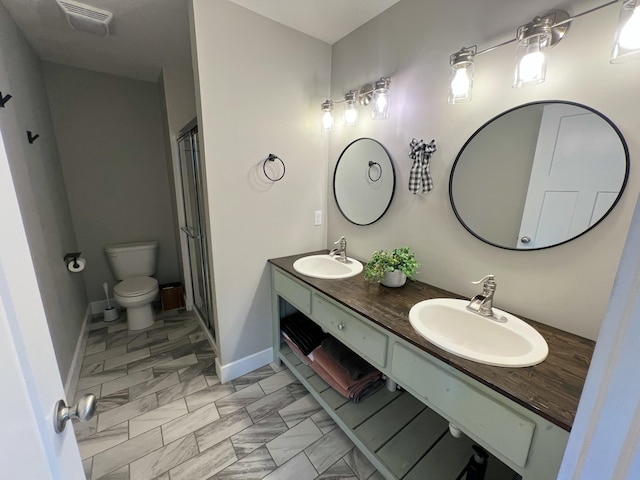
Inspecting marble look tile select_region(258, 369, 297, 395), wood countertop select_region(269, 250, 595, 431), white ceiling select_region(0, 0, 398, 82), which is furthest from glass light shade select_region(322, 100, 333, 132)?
marble look tile select_region(258, 369, 297, 395)

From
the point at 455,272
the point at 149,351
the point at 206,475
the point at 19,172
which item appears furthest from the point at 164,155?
the point at 455,272

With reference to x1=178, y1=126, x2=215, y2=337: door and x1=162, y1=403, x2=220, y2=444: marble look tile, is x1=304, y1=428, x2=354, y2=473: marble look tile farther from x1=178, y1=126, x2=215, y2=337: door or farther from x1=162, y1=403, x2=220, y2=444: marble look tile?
x1=178, y1=126, x2=215, y2=337: door

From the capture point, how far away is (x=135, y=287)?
8.05ft

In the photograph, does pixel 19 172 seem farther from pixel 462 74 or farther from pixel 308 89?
pixel 462 74

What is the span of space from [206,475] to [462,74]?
2.28 metres

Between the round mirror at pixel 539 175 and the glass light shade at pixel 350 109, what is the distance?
0.77m

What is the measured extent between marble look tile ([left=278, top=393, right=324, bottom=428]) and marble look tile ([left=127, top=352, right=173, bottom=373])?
1113 mm

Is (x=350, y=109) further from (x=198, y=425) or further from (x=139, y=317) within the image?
(x=139, y=317)

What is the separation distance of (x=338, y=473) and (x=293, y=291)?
97cm

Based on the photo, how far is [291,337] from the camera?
1.96 meters

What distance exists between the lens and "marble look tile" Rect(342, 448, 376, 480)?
1.31 metres

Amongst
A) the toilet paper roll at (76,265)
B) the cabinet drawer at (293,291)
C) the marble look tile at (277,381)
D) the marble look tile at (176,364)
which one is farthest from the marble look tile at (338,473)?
the toilet paper roll at (76,265)

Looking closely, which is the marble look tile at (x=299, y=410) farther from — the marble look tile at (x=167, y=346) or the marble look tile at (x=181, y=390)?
the marble look tile at (x=167, y=346)

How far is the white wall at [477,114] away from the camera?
3.07 ft
